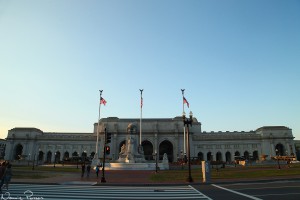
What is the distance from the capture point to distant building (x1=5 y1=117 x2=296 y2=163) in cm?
10888

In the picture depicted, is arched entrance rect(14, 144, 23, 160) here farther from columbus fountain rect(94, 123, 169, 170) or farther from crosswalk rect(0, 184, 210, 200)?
crosswalk rect(0, 184, 210, 200)

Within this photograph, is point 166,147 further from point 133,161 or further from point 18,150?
point 18,150

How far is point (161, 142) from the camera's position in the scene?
376 ft

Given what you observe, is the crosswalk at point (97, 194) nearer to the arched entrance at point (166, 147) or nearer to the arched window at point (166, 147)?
the arched entrance at point (166, 147)

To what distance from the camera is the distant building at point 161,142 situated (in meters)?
109

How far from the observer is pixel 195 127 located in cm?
12062

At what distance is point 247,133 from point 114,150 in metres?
64.6

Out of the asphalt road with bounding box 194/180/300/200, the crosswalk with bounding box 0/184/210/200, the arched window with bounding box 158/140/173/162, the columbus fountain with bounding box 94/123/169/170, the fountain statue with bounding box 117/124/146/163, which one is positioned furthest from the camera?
the arched window with bounding box 158/140/173/162

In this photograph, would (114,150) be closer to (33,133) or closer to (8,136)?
(33,133)

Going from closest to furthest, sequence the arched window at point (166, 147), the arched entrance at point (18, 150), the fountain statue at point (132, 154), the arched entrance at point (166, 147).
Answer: the fountain statue at point (132, 154) < the arched entrance at point (18, 150) < the arched entrance at point (166, 147) < the arched window at point (166, 147)

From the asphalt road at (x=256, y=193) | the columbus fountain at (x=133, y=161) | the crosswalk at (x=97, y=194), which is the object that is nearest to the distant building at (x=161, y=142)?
the columbus fountain at (x=133, y=161)

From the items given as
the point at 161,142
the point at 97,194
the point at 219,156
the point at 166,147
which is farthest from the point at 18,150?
the point at 97,194

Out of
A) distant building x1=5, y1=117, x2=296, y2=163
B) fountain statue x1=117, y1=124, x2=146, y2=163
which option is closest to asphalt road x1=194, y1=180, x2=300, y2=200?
fountain statue x1=117, y1=124, x2=146, y2=163

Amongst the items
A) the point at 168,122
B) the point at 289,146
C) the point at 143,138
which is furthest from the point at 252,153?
the point at 143,138
